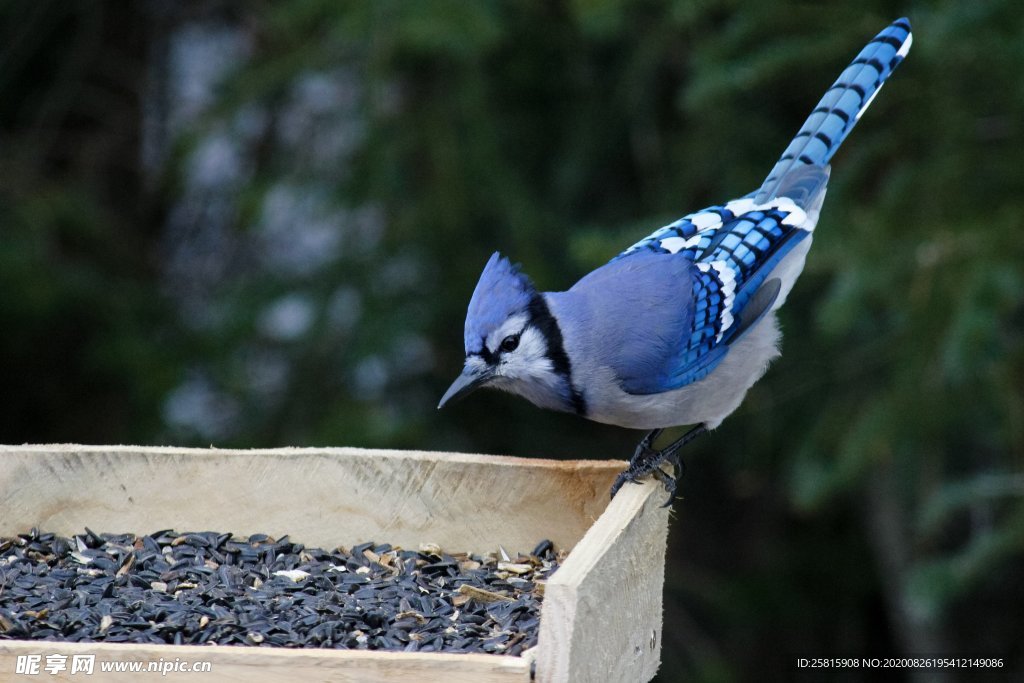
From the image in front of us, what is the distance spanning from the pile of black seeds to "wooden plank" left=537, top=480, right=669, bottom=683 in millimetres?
122

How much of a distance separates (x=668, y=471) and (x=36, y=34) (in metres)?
2.98

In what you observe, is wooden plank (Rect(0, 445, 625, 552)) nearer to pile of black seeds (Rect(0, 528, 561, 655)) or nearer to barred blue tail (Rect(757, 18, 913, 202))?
pile of black seeds (Rect(0, 528, 561, 655))

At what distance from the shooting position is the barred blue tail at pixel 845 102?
8.70 feet

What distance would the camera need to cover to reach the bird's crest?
2.15 m

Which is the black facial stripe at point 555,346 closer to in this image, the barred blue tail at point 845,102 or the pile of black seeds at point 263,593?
the pile of black seeds at point 263,593

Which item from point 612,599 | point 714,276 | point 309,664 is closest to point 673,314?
point 714,276

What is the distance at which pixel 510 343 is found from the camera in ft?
7.32

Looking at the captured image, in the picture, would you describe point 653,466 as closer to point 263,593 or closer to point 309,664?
point 263,593

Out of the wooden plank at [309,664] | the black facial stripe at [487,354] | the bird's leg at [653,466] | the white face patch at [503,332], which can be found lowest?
the wooden plank at [309,664]

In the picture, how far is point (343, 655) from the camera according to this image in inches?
58.9

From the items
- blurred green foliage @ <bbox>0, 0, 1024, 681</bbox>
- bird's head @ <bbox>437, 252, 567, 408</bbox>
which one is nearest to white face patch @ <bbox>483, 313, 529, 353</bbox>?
bird's head @ <bbox>437, 252, 567, 408</bbox>

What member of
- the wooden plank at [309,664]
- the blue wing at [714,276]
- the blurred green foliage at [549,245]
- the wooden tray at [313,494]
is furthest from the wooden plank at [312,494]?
the blurred green foliage at [549,245]

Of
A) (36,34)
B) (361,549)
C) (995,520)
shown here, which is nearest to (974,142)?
(995,520)

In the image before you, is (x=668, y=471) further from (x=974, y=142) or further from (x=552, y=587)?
(x=974, y=142)
